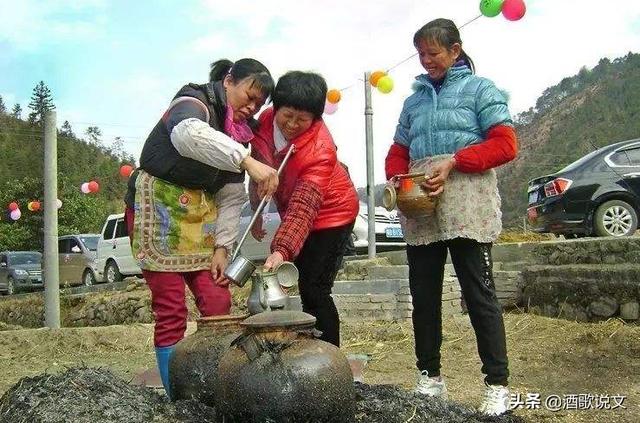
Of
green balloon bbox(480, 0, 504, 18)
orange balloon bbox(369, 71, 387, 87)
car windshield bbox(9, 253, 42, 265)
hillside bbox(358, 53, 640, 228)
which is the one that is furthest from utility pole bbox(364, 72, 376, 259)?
hillside bbox(358, 53, 640, 228)

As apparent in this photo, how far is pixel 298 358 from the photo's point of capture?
8.09 feet

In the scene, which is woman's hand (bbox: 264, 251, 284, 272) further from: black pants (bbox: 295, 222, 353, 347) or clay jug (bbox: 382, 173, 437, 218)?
clay jug (bbox: 382, 173, 437, 218)

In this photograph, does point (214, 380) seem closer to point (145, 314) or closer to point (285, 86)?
point (285, 86)

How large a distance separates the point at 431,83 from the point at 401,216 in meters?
0.62

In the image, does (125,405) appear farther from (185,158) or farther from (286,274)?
(185,158)

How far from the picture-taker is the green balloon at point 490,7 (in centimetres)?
689

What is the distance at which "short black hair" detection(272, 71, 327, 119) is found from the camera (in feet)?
10.3

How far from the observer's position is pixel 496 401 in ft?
9.96

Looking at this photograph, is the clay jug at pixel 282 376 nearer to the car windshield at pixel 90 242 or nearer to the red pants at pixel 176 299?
the red pants at pixel 176 299

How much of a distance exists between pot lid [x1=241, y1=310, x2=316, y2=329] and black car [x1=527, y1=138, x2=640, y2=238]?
26.0ft

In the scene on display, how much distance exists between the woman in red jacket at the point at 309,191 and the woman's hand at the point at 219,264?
0.27 metres

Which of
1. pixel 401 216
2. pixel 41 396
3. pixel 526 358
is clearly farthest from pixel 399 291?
pixel 41 396

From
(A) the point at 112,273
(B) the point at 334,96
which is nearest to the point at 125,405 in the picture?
(B) the point at 334,96

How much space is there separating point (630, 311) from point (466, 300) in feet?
12.4
